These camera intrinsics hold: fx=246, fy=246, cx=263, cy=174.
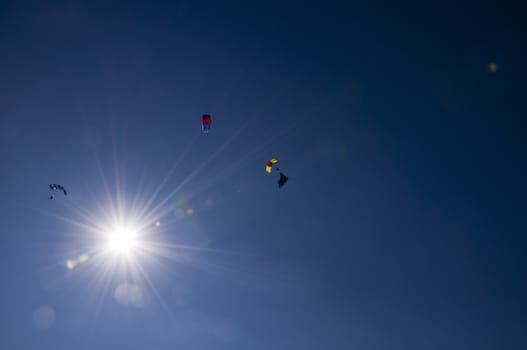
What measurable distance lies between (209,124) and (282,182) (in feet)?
36.4

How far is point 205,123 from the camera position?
28.8 meters

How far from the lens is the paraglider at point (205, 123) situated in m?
28.8

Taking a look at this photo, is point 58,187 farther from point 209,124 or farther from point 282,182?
point 282,182

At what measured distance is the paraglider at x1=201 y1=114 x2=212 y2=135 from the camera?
28828 millimetres

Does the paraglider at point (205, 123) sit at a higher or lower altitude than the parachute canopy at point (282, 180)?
higher

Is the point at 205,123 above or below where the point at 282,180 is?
above

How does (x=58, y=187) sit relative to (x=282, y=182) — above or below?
above

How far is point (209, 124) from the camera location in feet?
96.1

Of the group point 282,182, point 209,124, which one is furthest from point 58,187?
point 282,182

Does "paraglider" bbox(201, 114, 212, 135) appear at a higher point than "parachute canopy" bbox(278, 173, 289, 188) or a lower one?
higher

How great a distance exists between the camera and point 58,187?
30.6 metres

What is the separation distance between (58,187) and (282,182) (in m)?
27.8

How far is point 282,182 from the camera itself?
29.1m

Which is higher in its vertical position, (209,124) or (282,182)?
(209,124)
